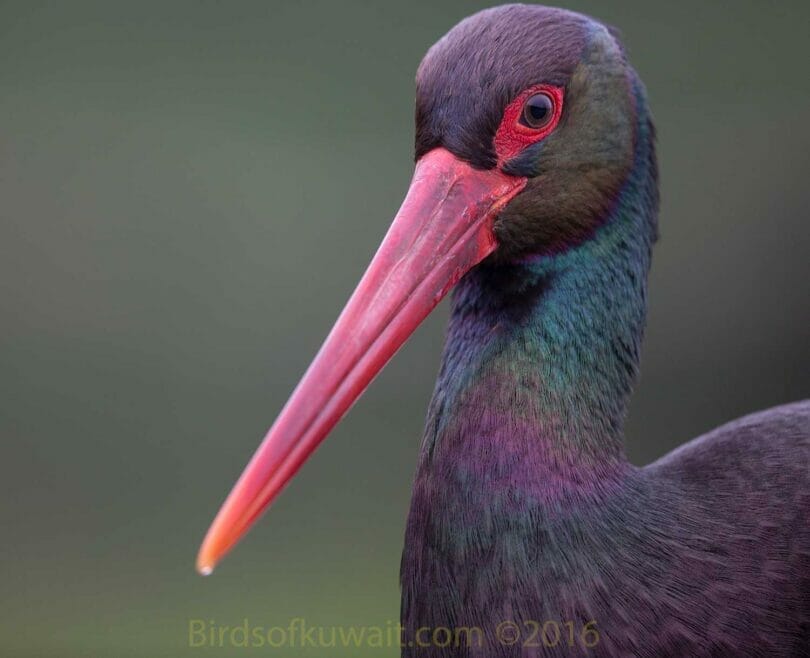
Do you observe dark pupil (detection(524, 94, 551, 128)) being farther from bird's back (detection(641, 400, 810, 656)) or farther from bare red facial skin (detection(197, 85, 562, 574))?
bird's back (detection(641, 400, 810, 656))

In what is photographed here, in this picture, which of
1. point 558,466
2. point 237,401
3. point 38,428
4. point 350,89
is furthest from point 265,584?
point 558,466

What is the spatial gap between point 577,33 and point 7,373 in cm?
286

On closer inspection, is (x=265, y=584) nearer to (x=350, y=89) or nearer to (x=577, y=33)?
(x=350, y=89)

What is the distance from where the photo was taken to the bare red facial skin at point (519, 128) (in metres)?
1.55

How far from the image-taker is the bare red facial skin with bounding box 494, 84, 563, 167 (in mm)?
1546

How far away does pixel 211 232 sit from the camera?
3.89m

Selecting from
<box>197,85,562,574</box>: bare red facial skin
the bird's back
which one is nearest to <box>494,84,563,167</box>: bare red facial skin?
<box>197,85,562,574</box>: bare red facial skin

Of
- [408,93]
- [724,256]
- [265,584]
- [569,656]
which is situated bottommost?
[569,656]

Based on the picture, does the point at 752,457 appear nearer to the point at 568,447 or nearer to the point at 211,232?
the point at 568,447

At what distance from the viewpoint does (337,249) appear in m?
3.91

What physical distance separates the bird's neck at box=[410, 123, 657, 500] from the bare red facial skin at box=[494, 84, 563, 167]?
0.52 feet

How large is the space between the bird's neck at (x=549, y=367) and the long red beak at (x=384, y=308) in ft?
0.37

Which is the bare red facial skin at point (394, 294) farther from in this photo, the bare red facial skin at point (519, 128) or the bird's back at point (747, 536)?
the bird's back at point (747, 536)

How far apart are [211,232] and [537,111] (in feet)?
8.15
